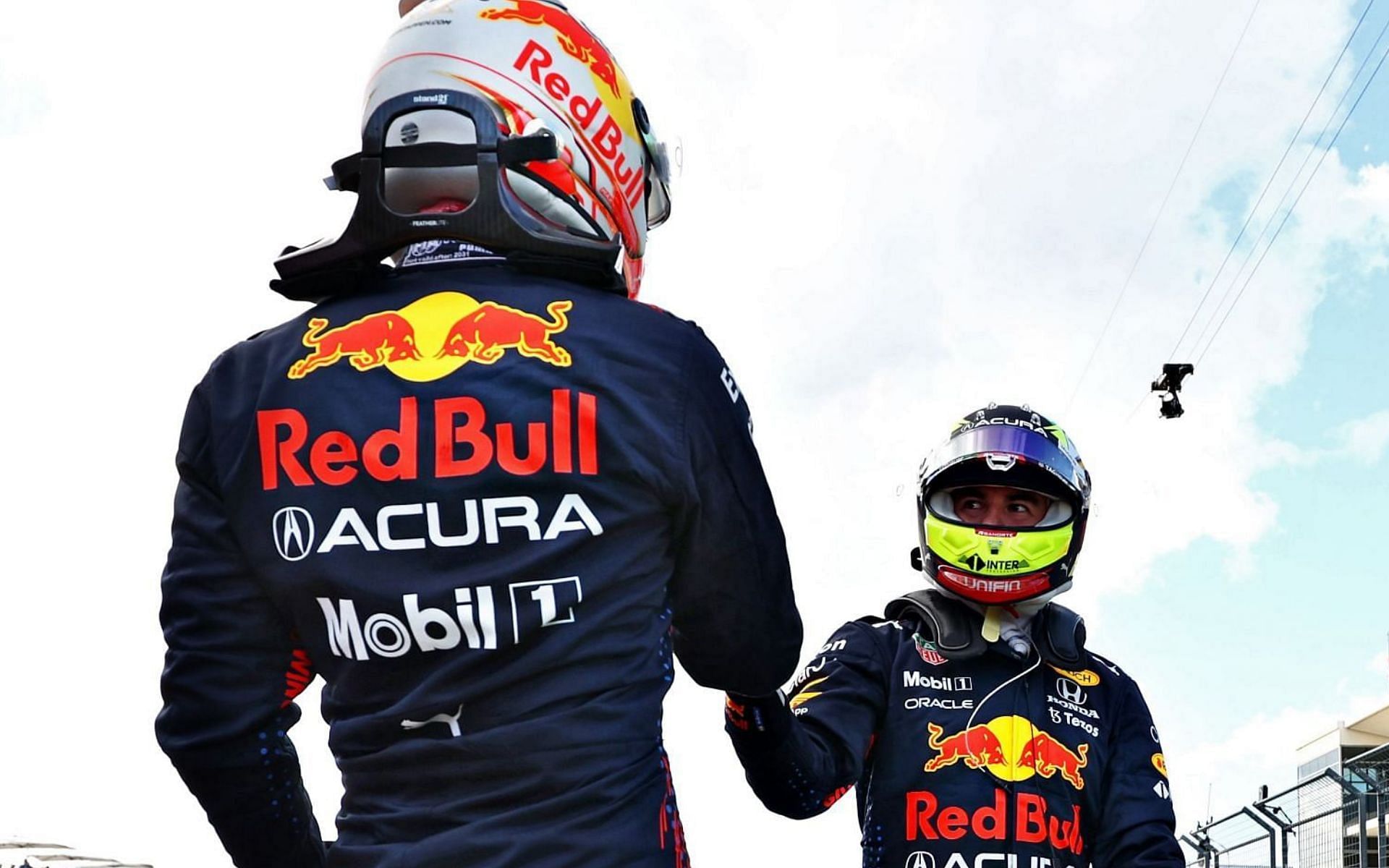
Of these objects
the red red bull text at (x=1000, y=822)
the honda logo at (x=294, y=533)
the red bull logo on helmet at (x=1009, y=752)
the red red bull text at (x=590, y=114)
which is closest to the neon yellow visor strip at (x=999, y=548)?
the red bull logo on helmet at (x=1009, y=752)

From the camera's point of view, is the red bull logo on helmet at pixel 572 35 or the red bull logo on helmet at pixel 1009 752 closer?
the red bull logo on helmet at pixel 572 35

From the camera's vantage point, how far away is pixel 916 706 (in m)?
4.52

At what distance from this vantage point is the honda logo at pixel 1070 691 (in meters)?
4.59

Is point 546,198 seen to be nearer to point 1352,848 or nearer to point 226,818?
point 226,818

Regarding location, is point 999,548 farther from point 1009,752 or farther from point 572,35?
point 572,35

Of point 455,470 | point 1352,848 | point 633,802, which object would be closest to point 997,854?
point 633,802

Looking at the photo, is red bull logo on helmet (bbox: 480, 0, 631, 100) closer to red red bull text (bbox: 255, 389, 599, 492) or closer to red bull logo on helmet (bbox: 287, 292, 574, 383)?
red bull logo on helmet (bbox: 287, 292, 574, 383)

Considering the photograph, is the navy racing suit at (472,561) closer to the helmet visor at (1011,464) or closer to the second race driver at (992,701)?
the second race driver at (992,701)

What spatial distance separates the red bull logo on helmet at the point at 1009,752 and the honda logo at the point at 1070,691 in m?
0.17

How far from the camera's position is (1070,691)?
182 inches

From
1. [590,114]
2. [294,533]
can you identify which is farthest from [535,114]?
[294,533]

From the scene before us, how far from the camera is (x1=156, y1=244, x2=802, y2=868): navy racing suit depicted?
6.66 ft

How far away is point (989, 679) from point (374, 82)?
2864 millimetres

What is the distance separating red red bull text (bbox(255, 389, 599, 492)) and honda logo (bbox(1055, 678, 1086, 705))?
9.67 feet
